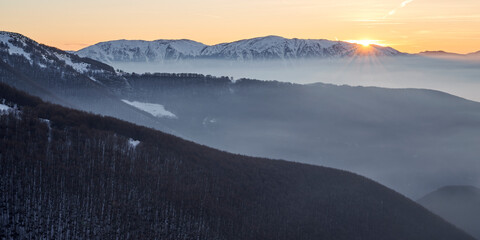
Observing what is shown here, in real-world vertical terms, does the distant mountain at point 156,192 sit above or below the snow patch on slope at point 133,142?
below

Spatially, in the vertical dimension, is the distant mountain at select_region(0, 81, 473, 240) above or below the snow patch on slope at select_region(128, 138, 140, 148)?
below

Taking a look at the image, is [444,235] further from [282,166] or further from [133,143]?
[133,143]

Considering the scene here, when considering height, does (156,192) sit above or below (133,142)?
Answer: below

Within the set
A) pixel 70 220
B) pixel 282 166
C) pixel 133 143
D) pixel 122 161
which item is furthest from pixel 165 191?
pixel 282 166

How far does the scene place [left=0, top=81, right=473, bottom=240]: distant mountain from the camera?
3803 inches

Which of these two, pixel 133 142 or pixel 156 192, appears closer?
pixel 156 192

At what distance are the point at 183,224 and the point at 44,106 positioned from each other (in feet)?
149

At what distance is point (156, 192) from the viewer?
120m

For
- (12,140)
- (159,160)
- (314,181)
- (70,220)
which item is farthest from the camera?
(314,181)

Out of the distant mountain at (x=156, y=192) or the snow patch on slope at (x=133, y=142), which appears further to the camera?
the snow patch on slope at (x=133, y=142)

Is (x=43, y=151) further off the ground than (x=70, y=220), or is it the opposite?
(x=43, y=151)

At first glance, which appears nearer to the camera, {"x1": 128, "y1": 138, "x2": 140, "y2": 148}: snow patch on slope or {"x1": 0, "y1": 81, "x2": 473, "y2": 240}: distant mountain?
{"x1": 0, "y1": 81, "x2": 473, "y2": 240}: distant mountain

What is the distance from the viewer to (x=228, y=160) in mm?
162875

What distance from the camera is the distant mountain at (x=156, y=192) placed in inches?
3803
